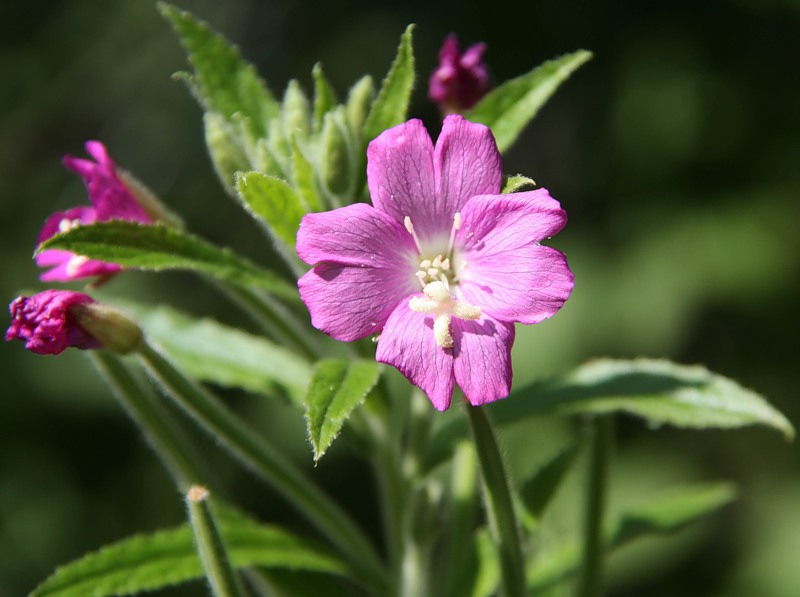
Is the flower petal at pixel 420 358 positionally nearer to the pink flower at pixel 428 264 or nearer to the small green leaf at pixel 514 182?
the pink flower at pixel 428 264

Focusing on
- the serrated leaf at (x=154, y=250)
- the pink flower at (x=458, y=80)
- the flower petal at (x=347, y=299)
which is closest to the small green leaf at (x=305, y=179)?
the serrated leaf at (x=154, y=250)

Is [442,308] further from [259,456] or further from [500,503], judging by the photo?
[259,456]

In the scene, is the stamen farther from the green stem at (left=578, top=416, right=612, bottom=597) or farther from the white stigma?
the green stem at (left=578, top=416, right=612, bottom=597)

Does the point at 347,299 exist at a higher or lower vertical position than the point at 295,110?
lower

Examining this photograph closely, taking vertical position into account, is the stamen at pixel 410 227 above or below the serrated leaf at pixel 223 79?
below

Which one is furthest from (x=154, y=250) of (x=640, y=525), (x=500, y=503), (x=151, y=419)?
(x=640, y=525)
